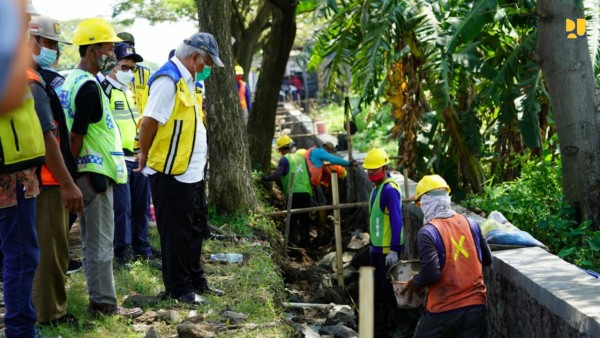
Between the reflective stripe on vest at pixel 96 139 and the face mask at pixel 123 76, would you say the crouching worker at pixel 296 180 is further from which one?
the reflective stripe on vest at pixel 96 139

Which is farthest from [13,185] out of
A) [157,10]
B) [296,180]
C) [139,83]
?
[157,10]

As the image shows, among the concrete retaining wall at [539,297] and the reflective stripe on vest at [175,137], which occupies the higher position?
the reflective stripe on vest at [175,137]

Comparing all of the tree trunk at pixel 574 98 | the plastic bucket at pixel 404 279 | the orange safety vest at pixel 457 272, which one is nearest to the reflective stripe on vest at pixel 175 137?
the orange safety vest at pixel 457 272

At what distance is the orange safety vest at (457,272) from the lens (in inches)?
253

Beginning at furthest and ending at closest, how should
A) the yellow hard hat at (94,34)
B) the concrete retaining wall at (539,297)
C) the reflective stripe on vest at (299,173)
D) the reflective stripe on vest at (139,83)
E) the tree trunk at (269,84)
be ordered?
the tree trunk at (269,84) < the reflective stripe on vest at (299,173) < the reflective stripe on vest at (139,83) < the yellow hard hat at (94,34) < the concrete retaining wall at (539,297)

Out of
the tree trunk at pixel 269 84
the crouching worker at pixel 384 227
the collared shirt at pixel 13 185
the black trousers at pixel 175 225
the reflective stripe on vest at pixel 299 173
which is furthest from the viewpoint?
the tree trunk at pixel 269 84

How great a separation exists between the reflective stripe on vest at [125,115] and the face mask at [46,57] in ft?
7.77

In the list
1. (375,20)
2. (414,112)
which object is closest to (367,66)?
(375,20)

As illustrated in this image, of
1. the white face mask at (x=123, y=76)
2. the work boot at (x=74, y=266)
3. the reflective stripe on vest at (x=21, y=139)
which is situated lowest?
the work boot at (x=74, y=266)

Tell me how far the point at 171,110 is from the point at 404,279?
2.64 meters

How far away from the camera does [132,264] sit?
27.0 ft

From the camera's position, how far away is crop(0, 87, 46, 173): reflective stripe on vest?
15.6 ft

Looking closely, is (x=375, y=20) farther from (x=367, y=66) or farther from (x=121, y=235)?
(x=121, y=235)

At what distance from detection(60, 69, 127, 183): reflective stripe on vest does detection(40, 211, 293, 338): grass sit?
1.09 metres
